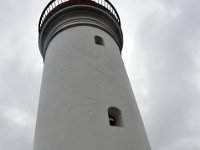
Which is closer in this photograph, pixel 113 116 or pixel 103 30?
pixel 113 116

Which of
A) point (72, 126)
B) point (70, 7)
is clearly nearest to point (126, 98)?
point (72, 126)

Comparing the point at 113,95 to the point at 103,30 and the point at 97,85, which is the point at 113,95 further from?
the point at 103,30

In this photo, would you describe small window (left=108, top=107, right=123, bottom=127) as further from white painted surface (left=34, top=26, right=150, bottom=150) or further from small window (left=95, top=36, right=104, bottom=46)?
small window (left=95, top=36, right=104, bottom=46)

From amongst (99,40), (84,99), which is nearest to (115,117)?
(84,99)

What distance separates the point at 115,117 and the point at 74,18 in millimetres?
3883

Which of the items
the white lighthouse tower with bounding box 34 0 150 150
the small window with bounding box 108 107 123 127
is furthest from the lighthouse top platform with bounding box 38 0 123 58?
the small window with bounding box 108 107 123 127

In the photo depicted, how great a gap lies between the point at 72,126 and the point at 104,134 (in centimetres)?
70

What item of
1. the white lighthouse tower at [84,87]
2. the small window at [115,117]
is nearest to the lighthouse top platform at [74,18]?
the white lighthouse tower at [84,87]

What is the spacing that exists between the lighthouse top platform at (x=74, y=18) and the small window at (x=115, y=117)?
10.9 ft

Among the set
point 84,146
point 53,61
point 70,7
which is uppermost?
point 70,7

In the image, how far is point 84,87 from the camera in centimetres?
620

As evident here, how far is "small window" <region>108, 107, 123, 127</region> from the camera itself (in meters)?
5.97

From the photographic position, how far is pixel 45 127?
5.90m

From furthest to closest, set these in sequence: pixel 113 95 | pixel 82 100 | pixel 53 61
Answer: pixel 53 61 < pixel 113 95 < pixel 82 100
